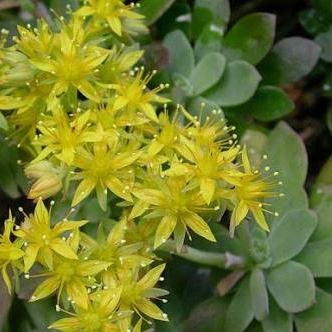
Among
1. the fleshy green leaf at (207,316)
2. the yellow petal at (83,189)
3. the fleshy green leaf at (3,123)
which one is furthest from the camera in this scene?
the fleshy green leaf at (207,316)

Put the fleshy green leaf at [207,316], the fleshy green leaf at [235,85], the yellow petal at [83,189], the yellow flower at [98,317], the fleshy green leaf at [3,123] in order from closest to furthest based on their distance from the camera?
the yellow flower at [98,317], the yellow petal at [83,189], the fleshy green leaf at [3,123], the fleshy green leaf at [207,316], the fleshy green leaf at [235,85]

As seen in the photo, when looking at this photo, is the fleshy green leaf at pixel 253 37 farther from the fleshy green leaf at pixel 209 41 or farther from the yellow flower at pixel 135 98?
the yellow flower at pixel 135 98

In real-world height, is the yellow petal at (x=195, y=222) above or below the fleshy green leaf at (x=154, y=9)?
below

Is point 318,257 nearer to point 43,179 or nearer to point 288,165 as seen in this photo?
point 288,165

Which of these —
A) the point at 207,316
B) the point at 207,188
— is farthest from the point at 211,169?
the point at 207,316

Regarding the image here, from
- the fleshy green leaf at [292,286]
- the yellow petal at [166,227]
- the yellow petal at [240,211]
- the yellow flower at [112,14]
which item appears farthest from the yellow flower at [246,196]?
the yellow flower at [112,14]

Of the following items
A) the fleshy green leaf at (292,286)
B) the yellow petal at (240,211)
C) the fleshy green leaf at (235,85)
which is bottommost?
the fleshy green leaf at (292,286)
